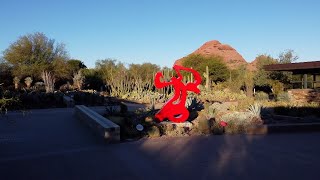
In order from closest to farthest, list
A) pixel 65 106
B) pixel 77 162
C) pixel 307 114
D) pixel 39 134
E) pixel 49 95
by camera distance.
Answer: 1. pixel 77 162
2. pixel 39 134
3. pixel 307 114
4. pixel 65 106
5. pixel 49 95

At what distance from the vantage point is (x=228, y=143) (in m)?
10.5

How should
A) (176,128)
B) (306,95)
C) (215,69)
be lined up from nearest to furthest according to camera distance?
(176,128), (306,95), (215,69)

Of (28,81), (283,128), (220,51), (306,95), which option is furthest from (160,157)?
(220,51)

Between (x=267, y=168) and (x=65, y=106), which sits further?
(x=65, y=106)


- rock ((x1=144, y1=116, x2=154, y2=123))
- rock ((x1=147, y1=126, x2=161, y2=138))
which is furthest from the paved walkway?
rock ((x1=144, y1=116, x2=154, y2=123))

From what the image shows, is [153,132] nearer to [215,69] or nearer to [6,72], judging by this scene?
[6,72]

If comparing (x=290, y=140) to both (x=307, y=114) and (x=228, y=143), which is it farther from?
(x=307, y=114)

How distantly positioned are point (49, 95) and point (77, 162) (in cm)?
1846

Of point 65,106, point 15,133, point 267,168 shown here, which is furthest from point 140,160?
point 65,106

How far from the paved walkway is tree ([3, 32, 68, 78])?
28893mm

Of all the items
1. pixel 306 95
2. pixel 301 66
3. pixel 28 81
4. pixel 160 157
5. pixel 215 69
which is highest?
A: pixel 215 69

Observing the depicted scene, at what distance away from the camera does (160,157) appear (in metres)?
8.73

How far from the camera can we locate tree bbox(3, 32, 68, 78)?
40.2 metres

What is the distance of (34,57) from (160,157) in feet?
115
